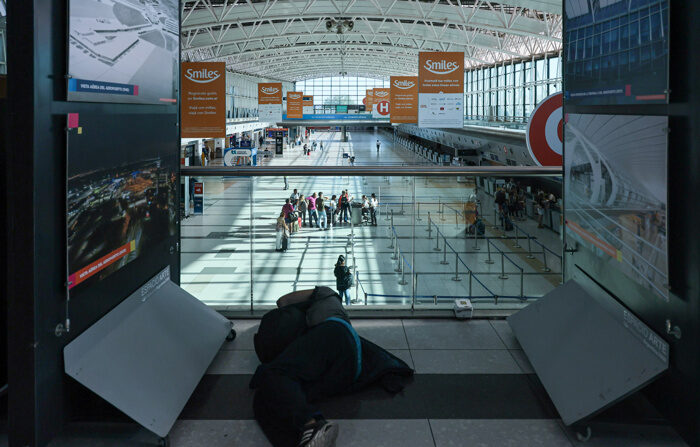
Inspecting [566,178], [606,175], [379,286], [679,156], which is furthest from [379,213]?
[679,156]

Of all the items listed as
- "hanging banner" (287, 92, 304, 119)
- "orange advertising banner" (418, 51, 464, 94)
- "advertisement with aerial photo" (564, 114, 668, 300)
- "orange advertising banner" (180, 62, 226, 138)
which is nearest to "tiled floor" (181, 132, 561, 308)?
"advertisement with aerial photo" (564, 114, 668, 300)

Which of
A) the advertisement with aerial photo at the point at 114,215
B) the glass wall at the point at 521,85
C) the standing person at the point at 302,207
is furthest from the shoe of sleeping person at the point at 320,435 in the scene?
the glass wall at the point at 521,85

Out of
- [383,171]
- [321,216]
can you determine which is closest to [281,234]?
[321,216]

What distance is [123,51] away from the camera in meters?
2.79

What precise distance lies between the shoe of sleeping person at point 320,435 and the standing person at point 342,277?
6.16ft

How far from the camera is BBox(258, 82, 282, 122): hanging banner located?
3675 cm

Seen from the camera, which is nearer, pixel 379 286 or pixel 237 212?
pixel 237 212

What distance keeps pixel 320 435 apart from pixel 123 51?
2029 millimetres

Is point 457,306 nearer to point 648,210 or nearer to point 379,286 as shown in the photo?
point 379,286

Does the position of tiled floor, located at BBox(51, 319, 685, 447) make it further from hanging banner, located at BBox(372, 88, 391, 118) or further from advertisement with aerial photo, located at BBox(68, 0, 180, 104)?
hanging banner, located at BBox(372, 88, 391, 118)

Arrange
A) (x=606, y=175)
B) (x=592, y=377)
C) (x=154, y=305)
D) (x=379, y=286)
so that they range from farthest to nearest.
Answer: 1. (x=379, y=286)
2. (x=154, y=305)
3. (x=606, y=175)
4. (x=592, y=377)

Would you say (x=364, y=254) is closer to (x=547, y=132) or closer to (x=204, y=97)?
(x=547, y=132)

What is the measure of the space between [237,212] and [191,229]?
42 cm

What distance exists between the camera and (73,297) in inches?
96.2
